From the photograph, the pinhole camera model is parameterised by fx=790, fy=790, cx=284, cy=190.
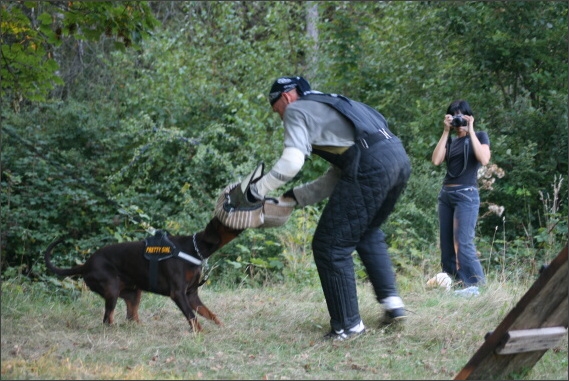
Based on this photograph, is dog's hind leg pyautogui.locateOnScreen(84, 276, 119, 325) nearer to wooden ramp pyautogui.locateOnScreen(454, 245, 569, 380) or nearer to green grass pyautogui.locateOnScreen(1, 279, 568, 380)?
green grass pyautogui.locateOnScreen(1, 279, 568, 380)

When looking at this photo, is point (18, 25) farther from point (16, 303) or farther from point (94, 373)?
point (94, 373)

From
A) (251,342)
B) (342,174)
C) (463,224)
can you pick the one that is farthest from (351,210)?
(463,224)

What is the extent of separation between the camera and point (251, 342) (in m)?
5.84

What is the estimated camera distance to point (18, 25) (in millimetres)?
8461

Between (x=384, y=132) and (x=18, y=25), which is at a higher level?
(x=18, y=25)

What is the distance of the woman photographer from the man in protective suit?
2.35m

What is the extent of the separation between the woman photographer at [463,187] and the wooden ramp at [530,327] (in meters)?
3.29

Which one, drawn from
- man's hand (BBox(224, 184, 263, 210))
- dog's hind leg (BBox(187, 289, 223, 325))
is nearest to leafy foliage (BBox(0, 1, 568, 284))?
→ dog's hind leg (BBox(187, 289, 223, 325))

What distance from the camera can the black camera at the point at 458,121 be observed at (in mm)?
8078

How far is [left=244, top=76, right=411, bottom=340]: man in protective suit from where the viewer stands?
5.66 meters

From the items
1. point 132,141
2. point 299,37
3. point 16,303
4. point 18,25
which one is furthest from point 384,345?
point 299,37

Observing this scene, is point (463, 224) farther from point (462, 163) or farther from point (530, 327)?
point (530, 327)

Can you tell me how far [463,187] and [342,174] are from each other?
2.67 metres

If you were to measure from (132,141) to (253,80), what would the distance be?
2.84m
